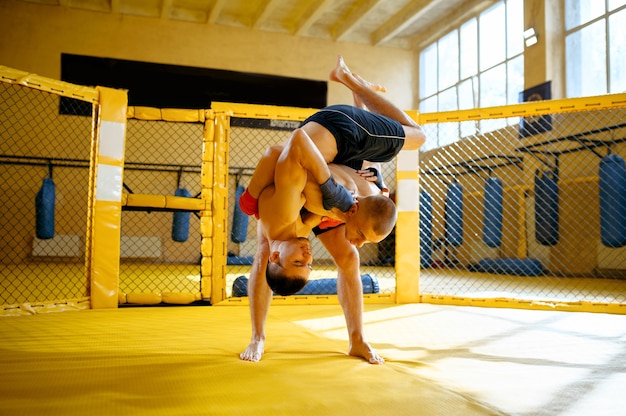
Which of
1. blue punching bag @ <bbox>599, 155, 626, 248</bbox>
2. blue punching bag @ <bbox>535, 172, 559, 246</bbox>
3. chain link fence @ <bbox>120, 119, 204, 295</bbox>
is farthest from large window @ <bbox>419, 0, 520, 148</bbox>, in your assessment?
chain link fence @ <bbox>120, 119, 204, 295</bbox>

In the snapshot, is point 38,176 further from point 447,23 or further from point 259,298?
point 447,23

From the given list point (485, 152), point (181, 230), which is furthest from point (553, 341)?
point (485, 152)

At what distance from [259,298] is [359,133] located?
103 cm

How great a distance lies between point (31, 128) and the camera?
9.52 metres

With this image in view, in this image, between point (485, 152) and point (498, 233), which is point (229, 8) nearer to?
point (485, 152)

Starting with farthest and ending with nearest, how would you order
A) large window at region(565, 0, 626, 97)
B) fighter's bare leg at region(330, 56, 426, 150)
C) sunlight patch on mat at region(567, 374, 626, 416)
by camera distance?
large window at region(565, 0, 626, 97) → fighter's bare leg at region(330, 56, 426, 150) → sunlight patch on mat at region(567, 374, 626, 416)

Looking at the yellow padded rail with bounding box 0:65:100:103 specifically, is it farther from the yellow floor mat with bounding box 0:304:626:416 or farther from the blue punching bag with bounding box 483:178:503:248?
the blue punching bag with bounding box 483:178:503:248

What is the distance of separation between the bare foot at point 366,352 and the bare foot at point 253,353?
1.48ft

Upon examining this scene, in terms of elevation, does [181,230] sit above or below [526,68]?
below

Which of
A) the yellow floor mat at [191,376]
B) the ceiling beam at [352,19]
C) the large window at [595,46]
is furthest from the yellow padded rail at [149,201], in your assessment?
the ceiling beam at [352,19]

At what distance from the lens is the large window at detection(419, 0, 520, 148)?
8922 mm

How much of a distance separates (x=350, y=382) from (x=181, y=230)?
21.8 feet

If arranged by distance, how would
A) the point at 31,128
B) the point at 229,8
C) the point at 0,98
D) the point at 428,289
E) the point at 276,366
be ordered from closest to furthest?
the point at 276,366
the point at 428,289
the point at 0,98
the point at 31,128
the point at 229,8

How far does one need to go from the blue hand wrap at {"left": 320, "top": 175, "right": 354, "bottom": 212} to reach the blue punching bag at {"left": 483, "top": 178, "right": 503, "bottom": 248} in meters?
5.57
